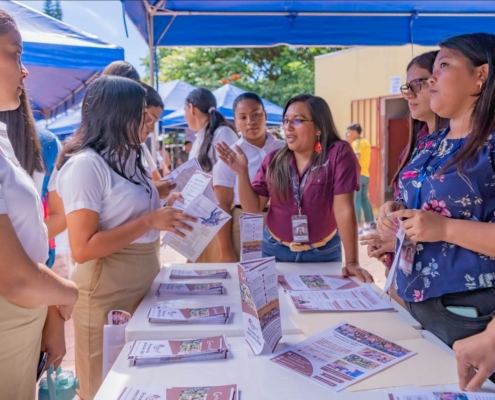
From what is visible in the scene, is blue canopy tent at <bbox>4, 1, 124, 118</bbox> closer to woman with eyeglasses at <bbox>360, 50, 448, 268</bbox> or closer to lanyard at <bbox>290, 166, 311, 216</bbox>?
lanyard at <bbox>290, 166, 311, 216</bbox>

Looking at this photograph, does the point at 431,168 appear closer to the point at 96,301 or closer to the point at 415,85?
the point at 415,85

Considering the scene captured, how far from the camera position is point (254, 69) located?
14953mm

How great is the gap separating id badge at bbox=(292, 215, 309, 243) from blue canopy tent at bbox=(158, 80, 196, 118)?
22.3 ft

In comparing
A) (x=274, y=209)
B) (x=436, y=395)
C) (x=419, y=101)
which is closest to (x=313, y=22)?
(x=419, y=101)

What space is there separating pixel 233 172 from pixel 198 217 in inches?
49.9

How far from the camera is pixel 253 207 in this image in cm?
233

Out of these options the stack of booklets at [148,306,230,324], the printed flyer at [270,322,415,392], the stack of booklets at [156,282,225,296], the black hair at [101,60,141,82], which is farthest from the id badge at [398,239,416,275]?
the black hair at [101,60,141,82]

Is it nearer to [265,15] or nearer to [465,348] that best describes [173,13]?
[265,15]

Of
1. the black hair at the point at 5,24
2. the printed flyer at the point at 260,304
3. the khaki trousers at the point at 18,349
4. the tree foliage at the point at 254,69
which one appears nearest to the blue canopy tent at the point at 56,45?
the black hair at the point at 5,24

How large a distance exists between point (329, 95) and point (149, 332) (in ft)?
35.2

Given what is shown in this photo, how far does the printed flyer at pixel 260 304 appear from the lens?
44.4 inches

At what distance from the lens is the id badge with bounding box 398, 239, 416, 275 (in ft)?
4.43

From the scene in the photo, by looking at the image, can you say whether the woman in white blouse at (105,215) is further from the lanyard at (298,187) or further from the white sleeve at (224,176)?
the white sleeve at (224,176)

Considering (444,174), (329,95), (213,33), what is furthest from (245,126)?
(329,95)
